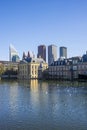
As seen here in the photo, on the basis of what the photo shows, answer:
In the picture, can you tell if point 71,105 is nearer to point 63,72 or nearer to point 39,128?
point 39,128

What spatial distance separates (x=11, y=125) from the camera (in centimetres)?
2744

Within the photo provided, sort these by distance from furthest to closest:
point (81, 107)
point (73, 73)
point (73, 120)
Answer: point (73, 73) → point (81, 107) → point (73, 120)

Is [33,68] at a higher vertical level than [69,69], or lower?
higher

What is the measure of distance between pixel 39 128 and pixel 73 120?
4.28m

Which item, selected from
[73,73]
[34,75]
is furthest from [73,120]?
[34,75]

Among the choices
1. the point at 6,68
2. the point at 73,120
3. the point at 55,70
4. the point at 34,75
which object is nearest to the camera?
the point at 73,120

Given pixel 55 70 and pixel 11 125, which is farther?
pixel 55 70

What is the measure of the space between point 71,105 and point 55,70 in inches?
3688

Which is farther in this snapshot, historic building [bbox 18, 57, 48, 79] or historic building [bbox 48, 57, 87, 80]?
historic building [bbox 18, 57, 48, 79]

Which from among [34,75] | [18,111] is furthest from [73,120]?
[34,75]

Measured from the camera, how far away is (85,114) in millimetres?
32219

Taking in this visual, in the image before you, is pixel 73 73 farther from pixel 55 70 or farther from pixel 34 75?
pixel 34 75

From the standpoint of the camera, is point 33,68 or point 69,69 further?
point 33,68

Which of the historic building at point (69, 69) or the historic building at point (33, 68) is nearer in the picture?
the historic building at point (69, 69)
